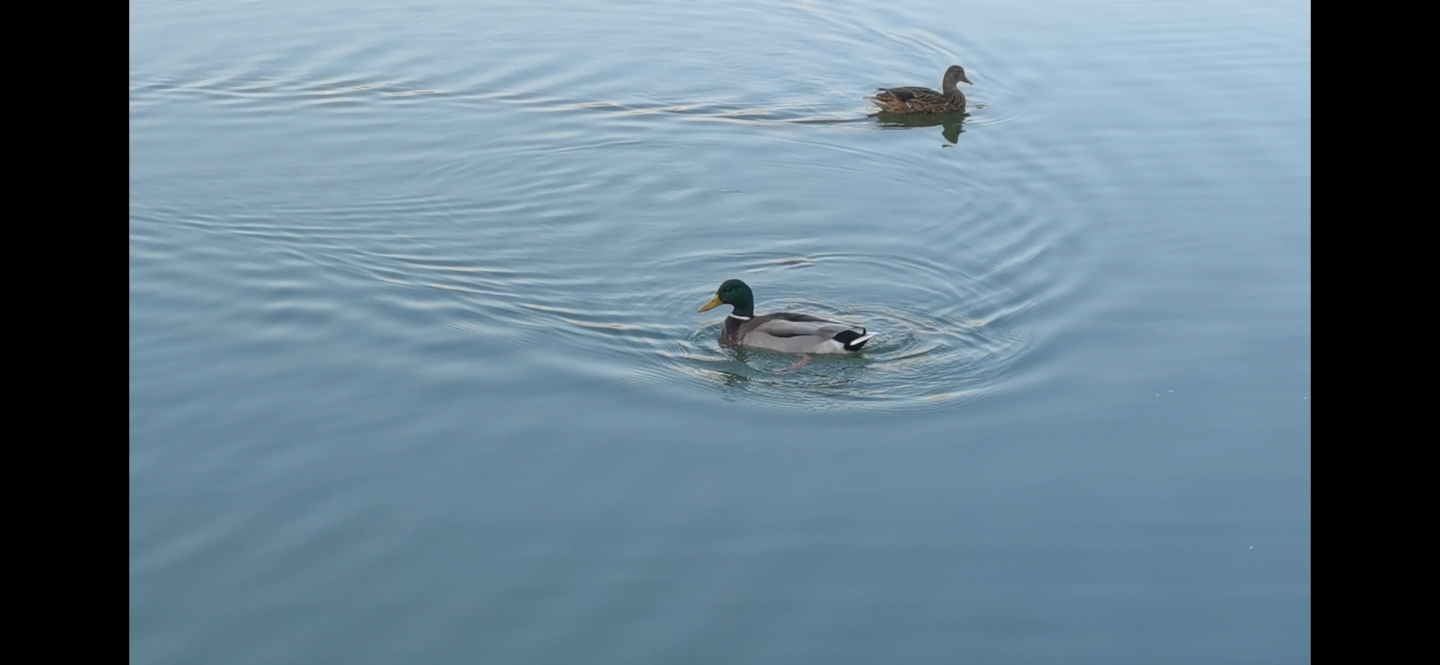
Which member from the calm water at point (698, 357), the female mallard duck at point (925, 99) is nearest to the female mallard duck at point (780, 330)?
the calm water at point (698, 357)

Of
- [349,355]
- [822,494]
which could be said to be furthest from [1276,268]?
[349,355]

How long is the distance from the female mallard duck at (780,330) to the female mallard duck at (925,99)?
17.0ft

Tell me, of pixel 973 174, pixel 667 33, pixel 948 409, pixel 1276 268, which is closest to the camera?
pixel 948 409

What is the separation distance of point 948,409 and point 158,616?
14.4 ft

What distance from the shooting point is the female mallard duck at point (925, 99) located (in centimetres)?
1436

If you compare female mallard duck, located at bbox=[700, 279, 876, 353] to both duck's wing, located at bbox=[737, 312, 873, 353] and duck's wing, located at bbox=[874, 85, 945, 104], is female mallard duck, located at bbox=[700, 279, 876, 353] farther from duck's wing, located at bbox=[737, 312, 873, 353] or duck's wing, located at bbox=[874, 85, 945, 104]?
duck's wing, located at bbox=[874, 85, 945, 104]

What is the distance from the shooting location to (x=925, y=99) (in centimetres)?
1434

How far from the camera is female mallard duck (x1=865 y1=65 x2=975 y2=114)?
565 inches

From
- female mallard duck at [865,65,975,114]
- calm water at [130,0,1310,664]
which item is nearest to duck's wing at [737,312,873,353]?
calm water at [130,0,1310,664]

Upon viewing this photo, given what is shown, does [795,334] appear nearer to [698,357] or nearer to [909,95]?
[698,357]

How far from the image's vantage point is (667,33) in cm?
1666

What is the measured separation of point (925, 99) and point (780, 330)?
563 cm

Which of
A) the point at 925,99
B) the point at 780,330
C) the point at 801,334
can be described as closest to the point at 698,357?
the point at 780,330

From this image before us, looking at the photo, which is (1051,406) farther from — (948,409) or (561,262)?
(561,262)
